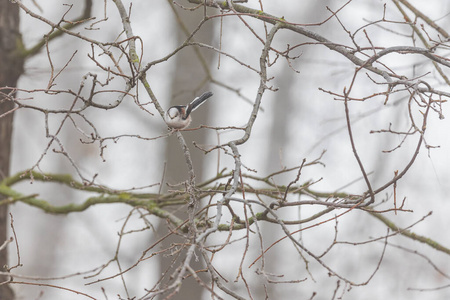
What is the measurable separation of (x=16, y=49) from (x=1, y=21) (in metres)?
0.25

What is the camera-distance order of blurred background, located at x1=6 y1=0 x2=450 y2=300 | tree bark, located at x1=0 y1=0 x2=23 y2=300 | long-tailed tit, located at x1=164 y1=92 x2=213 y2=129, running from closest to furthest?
long-tailed tit, located at x1=164 y1=92 x2=213 y2=129, tree bark, located at x1=0 y1=0 x2=23 y2=300, blurred background, located at x1=6 y1=0 x2=450 y2=300

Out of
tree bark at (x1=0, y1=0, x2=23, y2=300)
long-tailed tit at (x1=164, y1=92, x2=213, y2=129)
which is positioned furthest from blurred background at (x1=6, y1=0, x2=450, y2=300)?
long-tailed tit at (x1=164, y1=92, x2=213, y2=129)

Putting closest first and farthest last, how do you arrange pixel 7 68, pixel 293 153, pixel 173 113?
pixel 173 113 < pixel 7 68 < pixel 293 153

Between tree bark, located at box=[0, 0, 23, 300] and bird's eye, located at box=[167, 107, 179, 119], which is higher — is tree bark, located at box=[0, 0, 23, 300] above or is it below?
above

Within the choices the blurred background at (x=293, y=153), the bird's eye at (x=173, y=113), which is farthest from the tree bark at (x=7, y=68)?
the blurred background at (x=293, y=153)

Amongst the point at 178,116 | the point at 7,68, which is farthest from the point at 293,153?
the point at 178,116

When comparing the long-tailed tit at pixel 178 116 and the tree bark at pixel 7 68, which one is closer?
the long-tailed tit at pixel 178 116

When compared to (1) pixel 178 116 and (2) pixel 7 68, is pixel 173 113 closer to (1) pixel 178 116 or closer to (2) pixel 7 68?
(1) pixel 178 116

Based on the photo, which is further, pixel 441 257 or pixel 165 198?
pixel 441 257

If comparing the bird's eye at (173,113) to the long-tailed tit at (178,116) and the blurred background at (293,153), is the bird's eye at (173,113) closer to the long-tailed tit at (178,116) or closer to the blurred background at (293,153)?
the long-tailed tit at (178,116)

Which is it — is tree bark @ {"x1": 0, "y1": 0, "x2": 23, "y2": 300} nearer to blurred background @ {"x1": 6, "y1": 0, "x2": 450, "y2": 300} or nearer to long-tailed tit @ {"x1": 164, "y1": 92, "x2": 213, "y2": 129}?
long-tailed tit @ {"x1": 164, "y1": 92, "x2": 213, "y2": 129}

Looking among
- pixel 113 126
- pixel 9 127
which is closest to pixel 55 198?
pixel 113 126

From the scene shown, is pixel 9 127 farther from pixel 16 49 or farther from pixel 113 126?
pixel 113 126

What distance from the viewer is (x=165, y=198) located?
366 centimetres
